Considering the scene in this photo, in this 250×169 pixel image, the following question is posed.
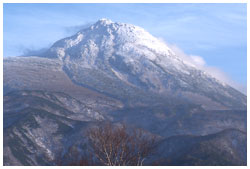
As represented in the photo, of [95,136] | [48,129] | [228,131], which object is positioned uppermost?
[95,136]

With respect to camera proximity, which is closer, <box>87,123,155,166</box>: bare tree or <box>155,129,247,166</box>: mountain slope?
<box>87,123,155,166</box>: bare tree

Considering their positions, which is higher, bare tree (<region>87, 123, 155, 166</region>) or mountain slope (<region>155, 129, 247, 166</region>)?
bare tree (<region>87, 123, 155, 166</region>)

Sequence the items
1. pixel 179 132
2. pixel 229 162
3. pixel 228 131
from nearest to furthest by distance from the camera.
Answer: pixel 229 162
pixel 228 131
pixel 179 132

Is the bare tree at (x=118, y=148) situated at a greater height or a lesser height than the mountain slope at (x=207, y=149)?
greater

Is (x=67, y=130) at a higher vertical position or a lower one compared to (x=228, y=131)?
lower

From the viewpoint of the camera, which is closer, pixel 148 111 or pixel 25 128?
pixel 25 128

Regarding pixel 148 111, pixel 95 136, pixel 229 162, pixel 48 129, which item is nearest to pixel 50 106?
pixel 48 129

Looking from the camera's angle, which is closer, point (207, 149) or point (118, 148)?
point (118, 148)

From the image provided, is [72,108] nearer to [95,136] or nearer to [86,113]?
[86,113]

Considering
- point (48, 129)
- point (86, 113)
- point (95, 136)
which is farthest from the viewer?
point (86, 113)

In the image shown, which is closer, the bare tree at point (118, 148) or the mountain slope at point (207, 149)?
the bare tree at point (118, 148)

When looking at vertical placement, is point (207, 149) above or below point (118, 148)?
below
